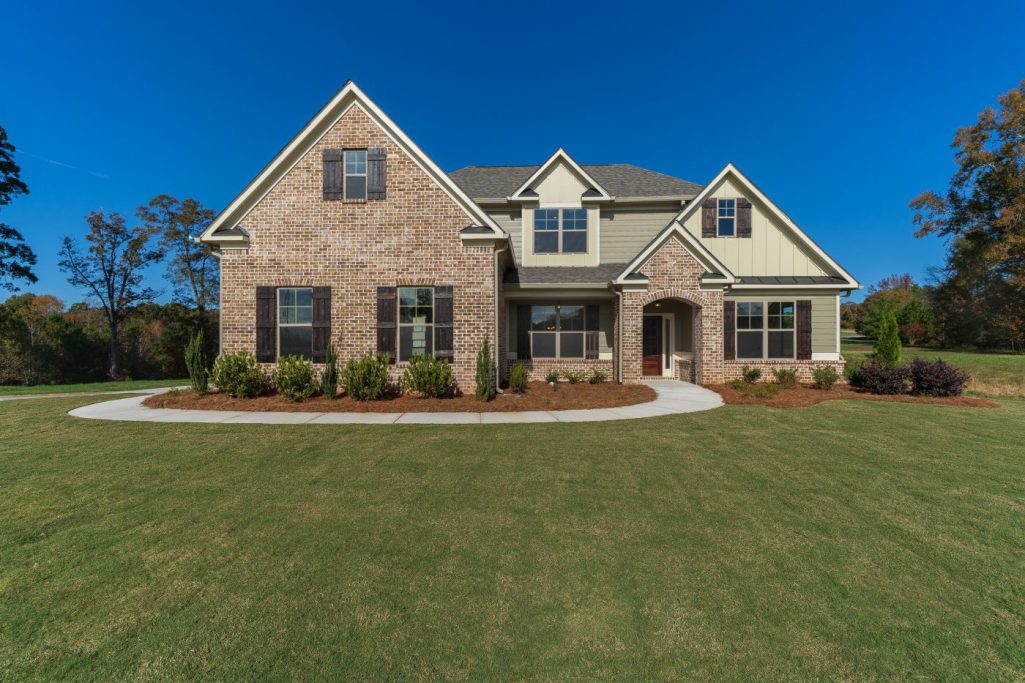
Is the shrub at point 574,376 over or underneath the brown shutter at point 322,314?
underneath

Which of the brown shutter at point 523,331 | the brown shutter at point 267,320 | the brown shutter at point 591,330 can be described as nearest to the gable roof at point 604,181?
the brown shutter at point 523,331

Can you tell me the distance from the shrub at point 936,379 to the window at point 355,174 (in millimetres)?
17220

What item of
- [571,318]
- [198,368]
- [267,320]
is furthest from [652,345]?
[198,368]

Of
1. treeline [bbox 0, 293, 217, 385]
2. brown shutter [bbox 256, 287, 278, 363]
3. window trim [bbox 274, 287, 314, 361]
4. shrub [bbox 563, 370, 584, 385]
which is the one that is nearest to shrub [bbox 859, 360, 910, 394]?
shrub [bbox 563, 370, 584, 385]

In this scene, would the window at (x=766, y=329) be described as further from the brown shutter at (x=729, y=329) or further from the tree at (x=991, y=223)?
the tree at (x=991, y=223)

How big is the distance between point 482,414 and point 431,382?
2194 millimetres

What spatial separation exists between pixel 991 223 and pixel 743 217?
28042 mm

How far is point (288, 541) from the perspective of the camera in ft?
11.7

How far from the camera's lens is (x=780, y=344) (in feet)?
47.9

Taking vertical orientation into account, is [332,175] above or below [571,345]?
above

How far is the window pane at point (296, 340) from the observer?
11734 mm

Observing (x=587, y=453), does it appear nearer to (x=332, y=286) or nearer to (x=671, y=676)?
(x=671, y=676)

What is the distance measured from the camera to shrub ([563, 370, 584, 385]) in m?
13.9

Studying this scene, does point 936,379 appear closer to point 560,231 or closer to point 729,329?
point 729,329
